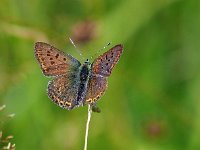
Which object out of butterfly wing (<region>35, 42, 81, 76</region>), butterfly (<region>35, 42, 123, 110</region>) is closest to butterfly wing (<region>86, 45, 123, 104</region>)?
butterfly (<region>35, 42, 123, 110</region>)

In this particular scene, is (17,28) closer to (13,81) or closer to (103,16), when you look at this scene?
(13,81)

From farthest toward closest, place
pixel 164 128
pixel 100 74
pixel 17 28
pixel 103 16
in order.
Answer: pixel 103 16 → pixel 164 128 → pixel 17 28 → pixel 100 74

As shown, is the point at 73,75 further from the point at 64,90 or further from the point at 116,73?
the point at 116,73

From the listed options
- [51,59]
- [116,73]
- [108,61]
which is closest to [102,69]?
[108,61]

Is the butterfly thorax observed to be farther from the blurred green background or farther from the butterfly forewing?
the blurred green background

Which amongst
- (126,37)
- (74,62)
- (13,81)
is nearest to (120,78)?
(126,37)

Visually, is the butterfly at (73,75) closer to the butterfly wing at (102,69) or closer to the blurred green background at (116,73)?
the butterfly wing at (102,69)
